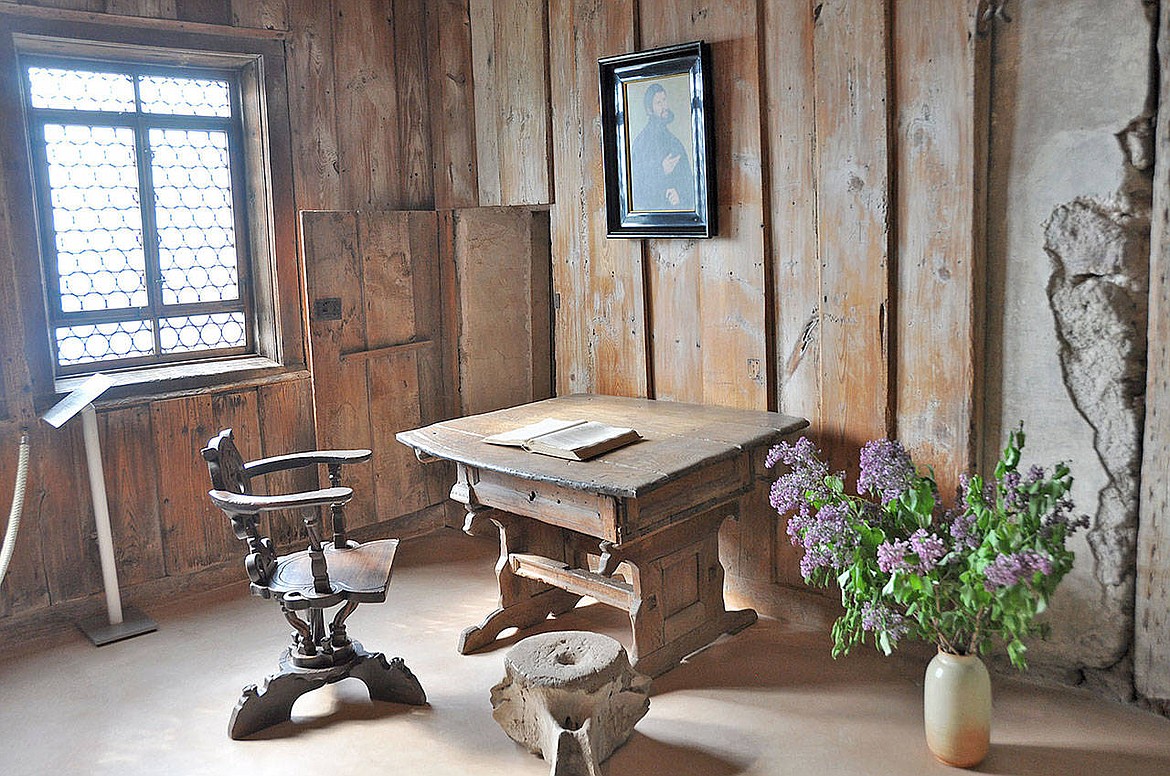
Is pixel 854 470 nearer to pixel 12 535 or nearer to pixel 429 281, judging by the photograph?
pixel 429 281

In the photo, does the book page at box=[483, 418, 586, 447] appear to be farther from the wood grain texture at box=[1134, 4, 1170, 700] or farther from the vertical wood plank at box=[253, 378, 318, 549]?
the wood grain texture at box=[1134, 4, 1170, 700]

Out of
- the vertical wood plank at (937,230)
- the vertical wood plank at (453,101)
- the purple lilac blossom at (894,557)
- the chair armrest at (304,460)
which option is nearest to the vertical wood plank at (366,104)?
the vertical wood plank at (453,101)

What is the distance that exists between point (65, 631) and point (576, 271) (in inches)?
98.1

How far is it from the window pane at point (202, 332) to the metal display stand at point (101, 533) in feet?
1.32

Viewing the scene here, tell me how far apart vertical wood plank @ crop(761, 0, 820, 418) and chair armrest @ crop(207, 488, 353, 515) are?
64.9 inches

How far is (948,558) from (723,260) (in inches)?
61.7

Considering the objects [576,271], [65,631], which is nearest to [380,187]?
[576,271]

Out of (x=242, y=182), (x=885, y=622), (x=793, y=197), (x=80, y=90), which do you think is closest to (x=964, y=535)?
(x=885, y=622)

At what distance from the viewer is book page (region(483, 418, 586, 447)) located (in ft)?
10.8

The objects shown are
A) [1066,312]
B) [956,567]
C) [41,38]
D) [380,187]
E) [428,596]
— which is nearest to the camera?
[956,567]

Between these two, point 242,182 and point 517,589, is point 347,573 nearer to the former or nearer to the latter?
point 517,589

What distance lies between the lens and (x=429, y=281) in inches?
186

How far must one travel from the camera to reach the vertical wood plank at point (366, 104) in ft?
14.4

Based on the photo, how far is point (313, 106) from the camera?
4.30 metres
